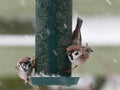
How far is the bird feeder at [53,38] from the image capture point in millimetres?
4336

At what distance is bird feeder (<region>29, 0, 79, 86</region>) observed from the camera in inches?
171

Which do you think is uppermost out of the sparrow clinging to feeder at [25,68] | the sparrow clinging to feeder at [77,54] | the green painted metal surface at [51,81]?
the sparrow clinging to feeder at [77,54]

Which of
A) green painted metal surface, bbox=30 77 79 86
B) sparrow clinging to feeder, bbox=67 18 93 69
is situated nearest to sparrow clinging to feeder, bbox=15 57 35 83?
green painted metal surface, bbox=30 77 79 86

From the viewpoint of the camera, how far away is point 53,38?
4.37 metres

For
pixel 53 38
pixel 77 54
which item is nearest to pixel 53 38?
pixel 53 38

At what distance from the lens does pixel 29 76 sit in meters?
4.22

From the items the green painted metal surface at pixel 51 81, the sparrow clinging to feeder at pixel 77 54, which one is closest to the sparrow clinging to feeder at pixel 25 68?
the green painted metal surface at pixel 51 81

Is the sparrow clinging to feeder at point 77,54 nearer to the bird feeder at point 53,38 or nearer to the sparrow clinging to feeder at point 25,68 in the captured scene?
the bird feeder at point 53,38

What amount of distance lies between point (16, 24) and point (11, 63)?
6.33 ft

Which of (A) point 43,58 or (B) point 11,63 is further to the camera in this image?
(B) point 11,63

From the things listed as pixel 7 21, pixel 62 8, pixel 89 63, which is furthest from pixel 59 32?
pixel 7 21

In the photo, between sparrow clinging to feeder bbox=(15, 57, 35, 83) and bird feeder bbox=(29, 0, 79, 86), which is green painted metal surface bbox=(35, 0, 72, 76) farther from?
sparrow clinging to feeder bbox=(15, 57, 35, 83)

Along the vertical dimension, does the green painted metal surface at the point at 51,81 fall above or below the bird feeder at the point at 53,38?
below

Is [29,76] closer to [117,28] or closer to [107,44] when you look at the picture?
[107,44]
